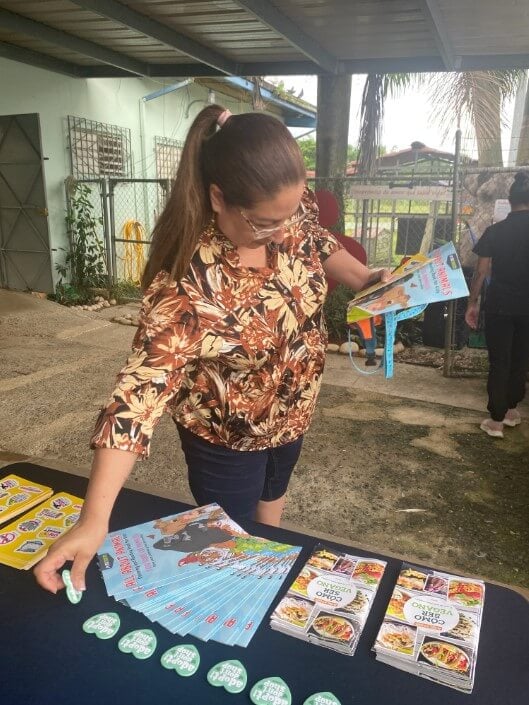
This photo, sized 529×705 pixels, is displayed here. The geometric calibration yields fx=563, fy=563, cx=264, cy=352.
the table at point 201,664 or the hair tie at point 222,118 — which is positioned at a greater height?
the hair tie at point 222,118

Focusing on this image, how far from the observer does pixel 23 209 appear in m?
7.69

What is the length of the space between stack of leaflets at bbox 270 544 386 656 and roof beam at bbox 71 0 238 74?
497 cm

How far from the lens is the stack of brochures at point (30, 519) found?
1272mm

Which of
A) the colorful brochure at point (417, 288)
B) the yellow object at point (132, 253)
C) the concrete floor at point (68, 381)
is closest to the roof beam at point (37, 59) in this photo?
the yellow object at point (132, 253)

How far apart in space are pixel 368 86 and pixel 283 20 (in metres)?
2.56

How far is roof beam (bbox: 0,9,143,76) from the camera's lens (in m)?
5.69

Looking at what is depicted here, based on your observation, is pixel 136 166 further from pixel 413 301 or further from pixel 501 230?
pixel 413 301

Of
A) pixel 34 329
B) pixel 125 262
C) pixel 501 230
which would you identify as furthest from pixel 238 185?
pixel 125 262

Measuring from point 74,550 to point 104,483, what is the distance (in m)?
0.13

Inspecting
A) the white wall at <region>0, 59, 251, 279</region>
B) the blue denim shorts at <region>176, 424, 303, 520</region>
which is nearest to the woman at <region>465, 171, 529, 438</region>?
the blue denim shorts at <region>176, 424, 303, 520</region>

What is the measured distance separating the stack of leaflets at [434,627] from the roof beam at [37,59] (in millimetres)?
7703

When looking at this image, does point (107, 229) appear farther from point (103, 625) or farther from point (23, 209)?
point (103, 625)

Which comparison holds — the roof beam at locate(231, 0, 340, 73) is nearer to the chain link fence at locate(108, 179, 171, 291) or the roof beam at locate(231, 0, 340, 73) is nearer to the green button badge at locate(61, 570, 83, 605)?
the chain link fence at locate(108, 179, 171, 291)

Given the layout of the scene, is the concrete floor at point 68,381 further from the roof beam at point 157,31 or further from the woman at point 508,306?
the roof beam at point 157,31
